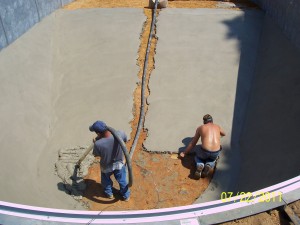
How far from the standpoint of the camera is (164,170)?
7262 mm

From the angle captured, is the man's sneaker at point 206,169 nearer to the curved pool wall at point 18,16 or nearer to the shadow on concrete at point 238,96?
the shadow on concrete at point 238,96

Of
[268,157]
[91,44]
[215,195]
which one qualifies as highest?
[91,44]

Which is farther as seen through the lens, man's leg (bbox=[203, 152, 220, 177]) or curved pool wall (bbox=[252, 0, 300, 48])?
curved pool wall (bbox=[252, 0, 300, 48])

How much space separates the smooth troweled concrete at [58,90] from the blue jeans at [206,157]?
72.1 inches

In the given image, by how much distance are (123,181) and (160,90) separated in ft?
11.2

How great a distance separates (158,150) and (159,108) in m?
1.30

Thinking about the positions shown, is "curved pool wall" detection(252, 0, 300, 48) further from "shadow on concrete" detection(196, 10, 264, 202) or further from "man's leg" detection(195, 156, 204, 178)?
"man's leg" detection(195, 156, 204, 178)

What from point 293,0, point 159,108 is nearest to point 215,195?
point 159,108

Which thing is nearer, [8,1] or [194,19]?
[8,1]

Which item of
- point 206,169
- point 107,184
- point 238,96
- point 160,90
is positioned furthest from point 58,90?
point 238,96


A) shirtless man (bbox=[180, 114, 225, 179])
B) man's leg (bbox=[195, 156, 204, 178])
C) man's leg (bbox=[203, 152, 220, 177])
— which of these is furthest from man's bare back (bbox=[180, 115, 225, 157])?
man's leg (bbox=[195, 156, 204, 178])

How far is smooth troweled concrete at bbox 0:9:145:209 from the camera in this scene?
694cm

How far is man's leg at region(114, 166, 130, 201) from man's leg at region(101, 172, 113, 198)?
0.16 m

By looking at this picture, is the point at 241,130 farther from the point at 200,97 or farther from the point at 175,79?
the point at 175,79
